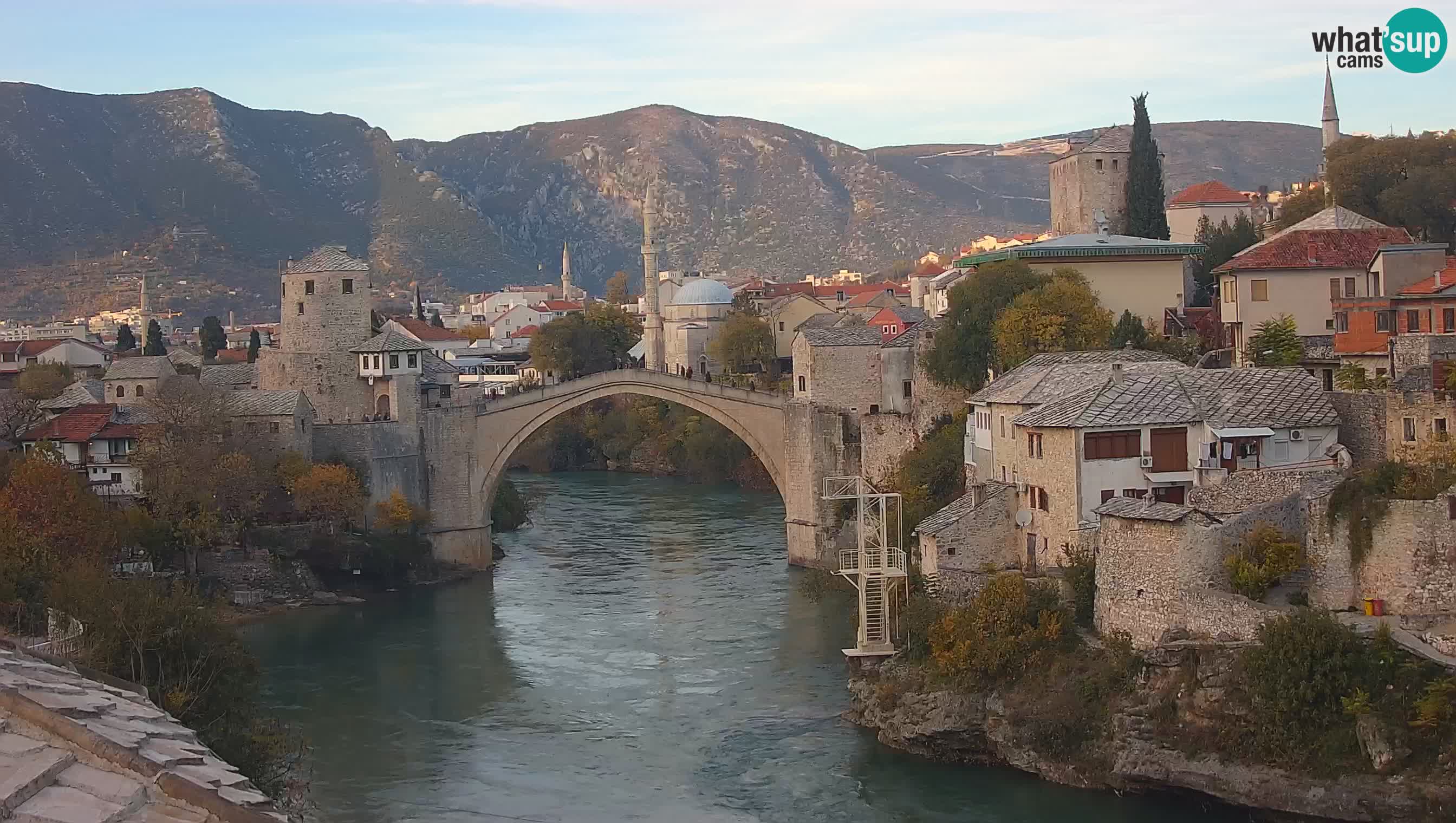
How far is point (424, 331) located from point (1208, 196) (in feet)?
97.6

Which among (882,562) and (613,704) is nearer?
(882,562)

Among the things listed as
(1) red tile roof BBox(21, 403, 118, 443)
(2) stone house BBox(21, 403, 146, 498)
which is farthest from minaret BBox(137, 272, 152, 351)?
(2) stone house BBox(21, 403, 146, 498)

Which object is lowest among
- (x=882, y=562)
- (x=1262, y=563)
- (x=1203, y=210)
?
(x=882, y=562)

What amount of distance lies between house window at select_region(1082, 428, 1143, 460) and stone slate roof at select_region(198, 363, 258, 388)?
27.5 m

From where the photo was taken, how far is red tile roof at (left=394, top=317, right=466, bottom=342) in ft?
229

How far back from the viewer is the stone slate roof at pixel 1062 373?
2975 centimetres

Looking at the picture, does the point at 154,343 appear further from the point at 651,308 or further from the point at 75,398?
the point at 651,308

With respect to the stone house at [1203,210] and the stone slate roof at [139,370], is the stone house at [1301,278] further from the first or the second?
the stone slate roof at [139,370]

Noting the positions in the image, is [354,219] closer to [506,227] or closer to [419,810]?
[506,227]

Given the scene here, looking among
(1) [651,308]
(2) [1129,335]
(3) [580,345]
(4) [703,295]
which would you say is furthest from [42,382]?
(2) [1129,335]

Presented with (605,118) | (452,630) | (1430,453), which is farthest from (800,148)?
(1430,453)

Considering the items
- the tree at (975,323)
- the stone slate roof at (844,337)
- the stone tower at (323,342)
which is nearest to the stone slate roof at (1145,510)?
the tree at (975,323)

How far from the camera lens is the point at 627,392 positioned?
4850 cm

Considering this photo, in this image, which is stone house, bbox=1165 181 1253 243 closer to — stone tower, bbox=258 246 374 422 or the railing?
stone tower, bbox=258 246 374 422
